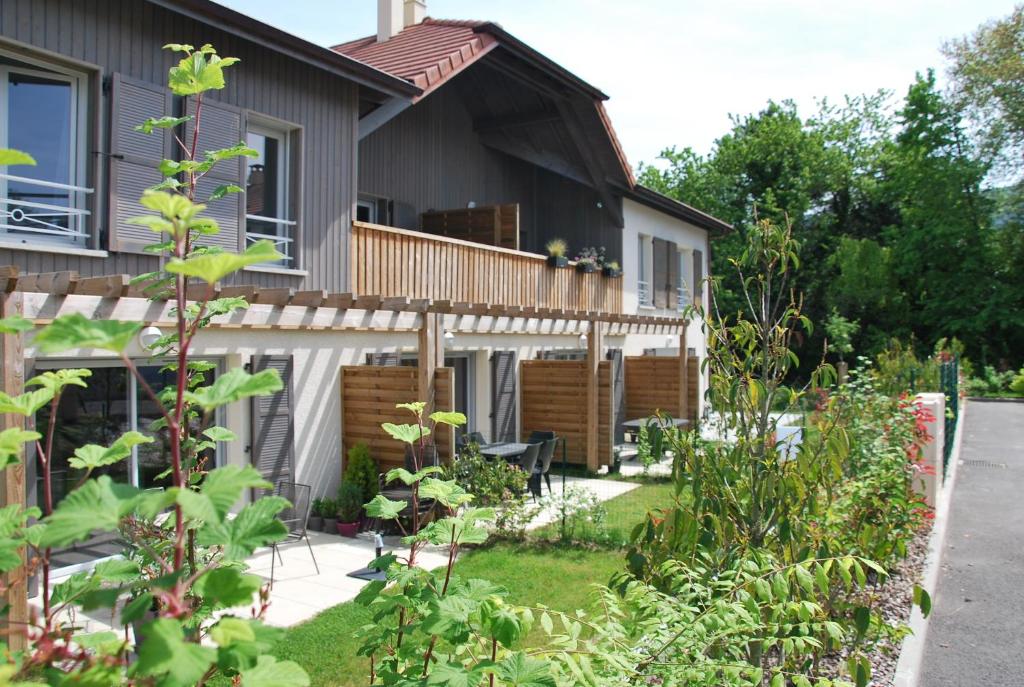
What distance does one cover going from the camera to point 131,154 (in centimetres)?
796

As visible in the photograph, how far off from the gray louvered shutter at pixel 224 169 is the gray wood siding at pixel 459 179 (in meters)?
3.85

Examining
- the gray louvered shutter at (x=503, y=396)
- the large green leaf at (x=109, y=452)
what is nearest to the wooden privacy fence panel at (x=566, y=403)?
the gray louvered shutter at (x=503, y=396)

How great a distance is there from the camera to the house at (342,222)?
7398 millimetres

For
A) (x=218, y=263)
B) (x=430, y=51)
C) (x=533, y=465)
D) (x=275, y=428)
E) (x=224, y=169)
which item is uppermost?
(x=430, y=51)

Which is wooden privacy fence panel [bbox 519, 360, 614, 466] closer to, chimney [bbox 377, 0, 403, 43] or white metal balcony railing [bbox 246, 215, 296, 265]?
white metal balcony railing [bbox 246, 215, 296, 265]

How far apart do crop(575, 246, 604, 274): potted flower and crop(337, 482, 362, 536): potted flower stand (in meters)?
8.08

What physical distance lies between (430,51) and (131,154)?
5.81 metres

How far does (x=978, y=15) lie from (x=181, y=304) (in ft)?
132

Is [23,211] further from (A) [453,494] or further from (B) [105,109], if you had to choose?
(A) [453,494]

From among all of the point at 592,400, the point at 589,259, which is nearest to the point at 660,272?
the point at 589,259

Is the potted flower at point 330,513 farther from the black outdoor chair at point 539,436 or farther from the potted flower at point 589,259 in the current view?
the potted flower at point 589,259

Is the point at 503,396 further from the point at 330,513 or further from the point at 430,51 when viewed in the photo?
the point at 430,51

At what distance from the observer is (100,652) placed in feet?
4.25

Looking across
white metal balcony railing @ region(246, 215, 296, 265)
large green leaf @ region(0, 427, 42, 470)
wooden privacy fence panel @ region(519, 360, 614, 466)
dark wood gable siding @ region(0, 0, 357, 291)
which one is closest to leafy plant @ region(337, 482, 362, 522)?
dark wood gable siding @ region(0, 0, 357, 291)
